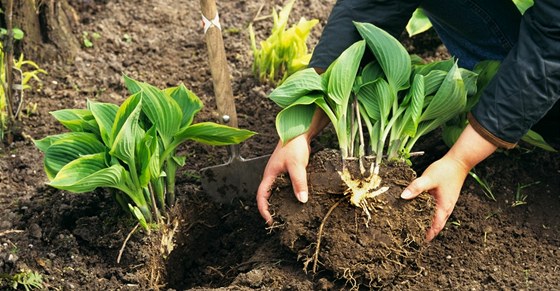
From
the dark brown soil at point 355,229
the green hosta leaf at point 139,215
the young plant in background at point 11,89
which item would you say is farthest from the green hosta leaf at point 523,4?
the young plant in background at point 11,89

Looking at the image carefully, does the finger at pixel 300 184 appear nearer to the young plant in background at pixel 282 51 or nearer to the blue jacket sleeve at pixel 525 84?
the blue jacket sleeve at pixel 525 84

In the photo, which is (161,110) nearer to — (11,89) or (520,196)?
(11,89)

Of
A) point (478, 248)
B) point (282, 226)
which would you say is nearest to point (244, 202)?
point (282, 226)

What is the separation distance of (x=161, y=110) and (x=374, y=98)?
72 centimetres

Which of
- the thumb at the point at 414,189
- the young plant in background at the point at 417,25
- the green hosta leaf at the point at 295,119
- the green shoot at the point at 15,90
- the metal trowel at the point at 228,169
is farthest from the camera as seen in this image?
the young plant in background at the point at 417,25

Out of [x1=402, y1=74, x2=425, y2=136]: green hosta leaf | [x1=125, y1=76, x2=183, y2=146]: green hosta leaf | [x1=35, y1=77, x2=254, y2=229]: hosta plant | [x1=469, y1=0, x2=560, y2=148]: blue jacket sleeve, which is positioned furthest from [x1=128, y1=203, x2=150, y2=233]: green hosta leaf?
[x1=469, y1=0, x2=560, y2=148]: blue jacket sleeve

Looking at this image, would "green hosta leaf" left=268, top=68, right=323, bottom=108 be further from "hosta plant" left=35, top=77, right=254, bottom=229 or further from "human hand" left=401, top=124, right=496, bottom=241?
"human hand" left=401, top=124, right=496, bottom=241

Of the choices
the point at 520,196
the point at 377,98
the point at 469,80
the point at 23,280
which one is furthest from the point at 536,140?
the point at 23,280

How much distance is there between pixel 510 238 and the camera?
2916 mm

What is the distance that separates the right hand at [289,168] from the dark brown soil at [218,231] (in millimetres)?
146

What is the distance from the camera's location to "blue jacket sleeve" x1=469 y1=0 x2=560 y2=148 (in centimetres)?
253

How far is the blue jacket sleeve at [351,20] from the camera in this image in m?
2.92

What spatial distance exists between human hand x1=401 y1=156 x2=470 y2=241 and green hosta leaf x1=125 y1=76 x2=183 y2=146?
31.5 inches

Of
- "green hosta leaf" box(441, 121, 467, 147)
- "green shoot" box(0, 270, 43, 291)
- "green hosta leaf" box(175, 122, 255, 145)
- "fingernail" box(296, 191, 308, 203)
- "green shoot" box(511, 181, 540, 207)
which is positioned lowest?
"green shoot" box(511, 181, 540, 207)
